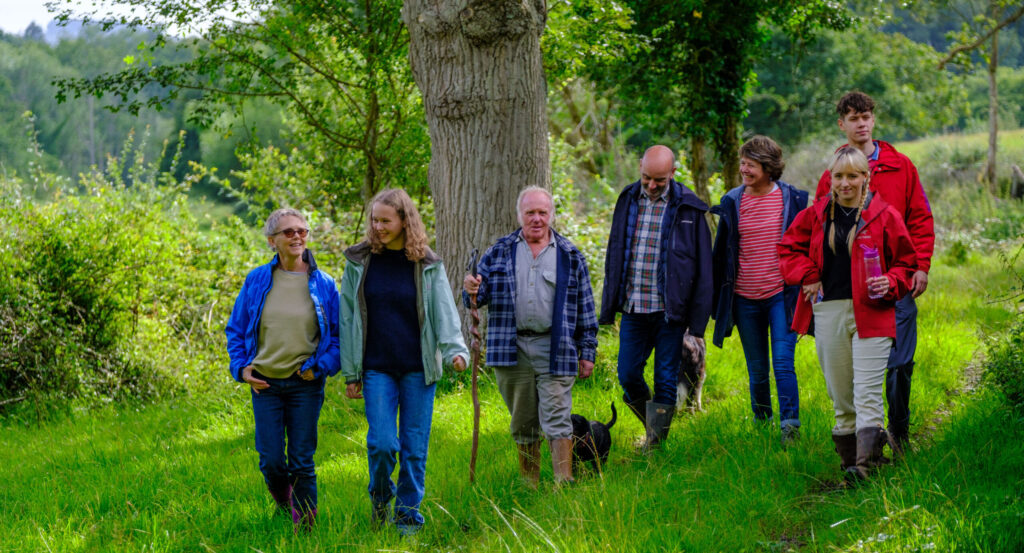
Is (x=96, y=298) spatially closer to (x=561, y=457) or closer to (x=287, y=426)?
(x=287, y=426)

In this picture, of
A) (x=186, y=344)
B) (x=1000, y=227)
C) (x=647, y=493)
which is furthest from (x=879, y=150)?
(x=1000, y=227)

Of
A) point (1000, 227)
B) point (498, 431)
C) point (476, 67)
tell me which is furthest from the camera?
point (1000, 227)

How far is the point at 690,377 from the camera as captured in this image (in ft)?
24.1

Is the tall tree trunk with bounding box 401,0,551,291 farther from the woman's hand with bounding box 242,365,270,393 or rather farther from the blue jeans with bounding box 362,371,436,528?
the woman's hand with bounding box 242,365,270,393

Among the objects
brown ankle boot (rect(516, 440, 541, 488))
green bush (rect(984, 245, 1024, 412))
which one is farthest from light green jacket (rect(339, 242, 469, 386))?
green bush (rect(984, 245, 1024, 412))

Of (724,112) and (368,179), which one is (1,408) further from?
(724,112)

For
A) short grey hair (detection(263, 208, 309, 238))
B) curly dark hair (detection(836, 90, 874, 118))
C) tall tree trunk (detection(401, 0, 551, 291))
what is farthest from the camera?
tall tree trunk (detection(401, 0, 551, 291))

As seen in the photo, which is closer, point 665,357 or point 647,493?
point 647,493

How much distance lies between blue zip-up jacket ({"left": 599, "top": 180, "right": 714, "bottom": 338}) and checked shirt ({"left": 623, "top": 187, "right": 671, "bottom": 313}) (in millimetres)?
30

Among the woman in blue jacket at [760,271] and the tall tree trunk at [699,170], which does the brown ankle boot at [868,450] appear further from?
the tall tree trunk at [699,170]

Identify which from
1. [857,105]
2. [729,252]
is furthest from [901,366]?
[857,105]

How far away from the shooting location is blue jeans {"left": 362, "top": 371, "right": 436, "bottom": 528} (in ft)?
16.0

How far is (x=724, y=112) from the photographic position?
46.5 feet

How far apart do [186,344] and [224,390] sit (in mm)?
1620
